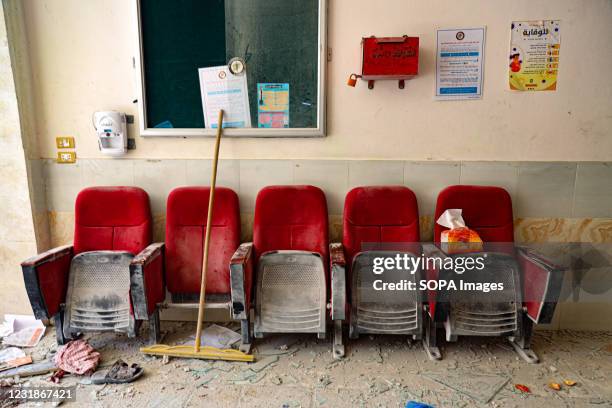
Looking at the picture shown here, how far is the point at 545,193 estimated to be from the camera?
7.30 feet

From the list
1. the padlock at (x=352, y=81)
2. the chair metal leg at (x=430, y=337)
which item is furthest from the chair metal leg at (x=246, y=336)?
the padlock at (x=352, y=81)

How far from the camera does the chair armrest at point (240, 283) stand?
1.83 m

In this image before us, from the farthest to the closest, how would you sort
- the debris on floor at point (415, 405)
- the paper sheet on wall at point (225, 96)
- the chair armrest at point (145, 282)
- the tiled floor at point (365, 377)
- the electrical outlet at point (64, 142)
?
the electrical outlet at point (64, 142), the paper sheet on wall at point (225, 96), the chair armrest at point (145, 282), the tiled floor at point (365, 377), the debris on floor at point (415, 405)

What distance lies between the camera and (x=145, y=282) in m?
1.89

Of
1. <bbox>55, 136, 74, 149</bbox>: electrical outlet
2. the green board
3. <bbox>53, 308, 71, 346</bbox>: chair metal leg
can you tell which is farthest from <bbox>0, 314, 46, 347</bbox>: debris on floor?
the green board

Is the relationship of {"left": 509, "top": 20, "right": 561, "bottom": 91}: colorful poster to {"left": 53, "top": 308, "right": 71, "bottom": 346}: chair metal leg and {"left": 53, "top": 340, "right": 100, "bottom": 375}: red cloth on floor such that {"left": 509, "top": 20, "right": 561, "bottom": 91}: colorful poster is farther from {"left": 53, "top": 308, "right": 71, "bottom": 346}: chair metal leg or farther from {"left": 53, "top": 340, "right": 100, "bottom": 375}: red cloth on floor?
{"left": 53, "top": 308, "right": 71, "bottom": 346}: chair metal leg

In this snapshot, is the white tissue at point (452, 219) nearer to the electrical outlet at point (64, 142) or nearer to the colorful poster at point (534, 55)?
the colorful poster at point (534, 55)

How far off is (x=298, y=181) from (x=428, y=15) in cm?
132

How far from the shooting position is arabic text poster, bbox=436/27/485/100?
2104 mm

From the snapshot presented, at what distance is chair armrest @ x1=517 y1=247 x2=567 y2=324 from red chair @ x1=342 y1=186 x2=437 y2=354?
0.59 meters

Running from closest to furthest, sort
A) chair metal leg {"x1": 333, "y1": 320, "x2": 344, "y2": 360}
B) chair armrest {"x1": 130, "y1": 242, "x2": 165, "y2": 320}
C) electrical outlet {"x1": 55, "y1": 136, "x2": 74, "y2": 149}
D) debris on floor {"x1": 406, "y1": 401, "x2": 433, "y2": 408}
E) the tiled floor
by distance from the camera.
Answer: debris on floor {"x1": 406, "y1": 401, "x2": 433, "y2": 408}, the tiled floor, chair armrest {"x1": 130, "y1": 242, "x2": 165, "y2": 320}, chair metal leg {"x1": 333, "y1": 320, "x2": 344, "y2": 360}, electrical outlet {"x1": 55, "y1": 136, "x2": 74, "y2": 149}

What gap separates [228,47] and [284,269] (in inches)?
57.5

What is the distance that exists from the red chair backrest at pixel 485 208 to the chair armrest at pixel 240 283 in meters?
1.26

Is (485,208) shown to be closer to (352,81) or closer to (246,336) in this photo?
(352,81)
